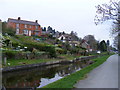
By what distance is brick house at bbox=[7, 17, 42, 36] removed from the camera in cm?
7012

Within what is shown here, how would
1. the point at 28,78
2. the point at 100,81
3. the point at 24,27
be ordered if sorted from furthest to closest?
the point at 24,27
the point at 28,78
the point at 100,81

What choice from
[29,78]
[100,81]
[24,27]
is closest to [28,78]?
[29,78]

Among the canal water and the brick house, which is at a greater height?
the brick house

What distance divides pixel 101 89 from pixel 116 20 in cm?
1321

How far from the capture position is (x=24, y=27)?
7238cm

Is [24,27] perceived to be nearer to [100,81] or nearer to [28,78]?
[28,78]

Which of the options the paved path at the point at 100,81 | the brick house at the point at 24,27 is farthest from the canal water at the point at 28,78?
the brick house at the point at 24,27

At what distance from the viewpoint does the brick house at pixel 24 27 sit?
230 feet

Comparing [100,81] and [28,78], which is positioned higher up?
[100,81]

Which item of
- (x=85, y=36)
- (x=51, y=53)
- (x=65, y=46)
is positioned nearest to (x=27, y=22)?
(x=65, y=46)

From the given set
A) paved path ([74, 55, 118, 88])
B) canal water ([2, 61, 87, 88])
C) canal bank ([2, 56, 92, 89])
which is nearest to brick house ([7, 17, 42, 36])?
canal bank ([2, 56, 92, 89])

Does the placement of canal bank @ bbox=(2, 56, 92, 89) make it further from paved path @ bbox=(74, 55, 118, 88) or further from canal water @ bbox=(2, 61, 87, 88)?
paved path @ bbox=(74, 55, 118, 88)

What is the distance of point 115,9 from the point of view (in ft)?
65.2

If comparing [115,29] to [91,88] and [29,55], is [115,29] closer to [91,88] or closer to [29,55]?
[91,88]
